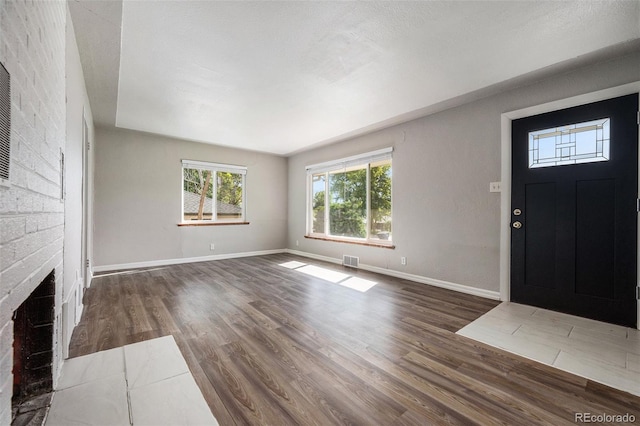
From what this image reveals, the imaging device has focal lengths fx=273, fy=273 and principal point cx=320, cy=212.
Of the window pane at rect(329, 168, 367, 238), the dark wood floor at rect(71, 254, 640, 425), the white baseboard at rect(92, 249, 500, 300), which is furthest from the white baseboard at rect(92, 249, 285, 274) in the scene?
the window pane at rect(329, 168, 367, 238)

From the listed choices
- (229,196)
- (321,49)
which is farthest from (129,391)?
(229,196)

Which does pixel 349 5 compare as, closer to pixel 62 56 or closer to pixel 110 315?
pixel 62 56

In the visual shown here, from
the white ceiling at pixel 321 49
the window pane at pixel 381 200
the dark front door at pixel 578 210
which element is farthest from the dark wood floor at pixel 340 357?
the white ceiling at pixel 321 49

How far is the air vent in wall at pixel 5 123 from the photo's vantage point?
711mm

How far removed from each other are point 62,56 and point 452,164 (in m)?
3.95

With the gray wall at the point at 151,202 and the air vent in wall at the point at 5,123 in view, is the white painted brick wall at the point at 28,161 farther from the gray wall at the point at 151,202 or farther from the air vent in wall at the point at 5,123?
the gray wall at the point at 151,202

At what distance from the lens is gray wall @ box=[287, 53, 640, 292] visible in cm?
291

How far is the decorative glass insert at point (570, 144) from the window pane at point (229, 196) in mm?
5249

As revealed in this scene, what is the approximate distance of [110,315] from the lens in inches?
107

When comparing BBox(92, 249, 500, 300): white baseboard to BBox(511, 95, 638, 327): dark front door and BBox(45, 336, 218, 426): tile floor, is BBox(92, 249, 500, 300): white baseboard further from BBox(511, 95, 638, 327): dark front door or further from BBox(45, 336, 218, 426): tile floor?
BBox(45, 336, 218, 426): tile floor

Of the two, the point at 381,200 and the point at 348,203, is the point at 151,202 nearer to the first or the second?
the point at 348,203

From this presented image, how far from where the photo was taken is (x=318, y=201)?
6.12m

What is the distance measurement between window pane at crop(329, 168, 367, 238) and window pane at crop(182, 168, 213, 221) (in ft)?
8.52

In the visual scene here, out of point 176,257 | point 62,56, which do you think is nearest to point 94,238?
point 176,257
